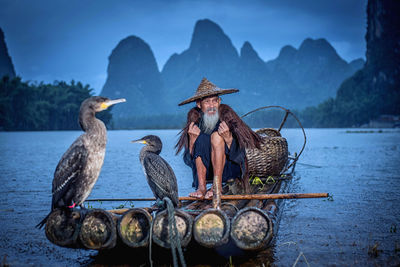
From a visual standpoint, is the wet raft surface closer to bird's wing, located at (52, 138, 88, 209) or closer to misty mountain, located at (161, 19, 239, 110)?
bird's wing, located at (52, 138, 88, 209)

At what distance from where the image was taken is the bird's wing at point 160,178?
11.2ft

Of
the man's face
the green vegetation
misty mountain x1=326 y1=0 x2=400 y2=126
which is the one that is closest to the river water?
the man's face

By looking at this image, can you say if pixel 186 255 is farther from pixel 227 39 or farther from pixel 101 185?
pixel 227 39

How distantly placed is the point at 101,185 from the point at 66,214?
5497 millimetres

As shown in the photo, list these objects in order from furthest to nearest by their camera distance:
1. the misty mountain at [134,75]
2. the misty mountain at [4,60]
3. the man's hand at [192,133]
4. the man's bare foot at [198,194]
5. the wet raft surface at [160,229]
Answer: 1. the misty mountain at [134,75]
2. the misty mountain at [4,60]
3. the man's hand at [192,133]
4. the man's bare foot at [198,194]
5. the wet raft surface at [160,229]

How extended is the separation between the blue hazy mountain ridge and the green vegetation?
277ft

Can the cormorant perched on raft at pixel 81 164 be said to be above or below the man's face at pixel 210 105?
below

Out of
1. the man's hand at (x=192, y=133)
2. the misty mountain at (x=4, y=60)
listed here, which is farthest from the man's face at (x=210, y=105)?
the misty mountain at (x=4, y=60)

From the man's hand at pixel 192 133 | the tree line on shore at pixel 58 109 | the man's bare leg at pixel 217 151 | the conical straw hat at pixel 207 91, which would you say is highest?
the tree line on shore at pixel 58 109

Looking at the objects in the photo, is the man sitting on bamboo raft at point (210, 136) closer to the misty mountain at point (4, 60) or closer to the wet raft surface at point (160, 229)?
the wet raft surface at point (160, 229)

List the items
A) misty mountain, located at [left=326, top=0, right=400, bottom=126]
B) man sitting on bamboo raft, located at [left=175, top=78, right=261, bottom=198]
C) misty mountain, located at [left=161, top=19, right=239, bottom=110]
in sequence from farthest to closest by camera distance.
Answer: misty mountain, located at [left=161, top=19, right=239, bottom=110]
misty mountain, located at [left=326, top=0, right=400, bottom=126]
man sitting on bamboo raft, located at [left=175, top=78, right=261, bottom=198]

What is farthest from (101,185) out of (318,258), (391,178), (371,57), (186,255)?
(371,57)

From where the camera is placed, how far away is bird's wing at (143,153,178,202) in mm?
3416

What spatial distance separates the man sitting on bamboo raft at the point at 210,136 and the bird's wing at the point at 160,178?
22.8 inches
